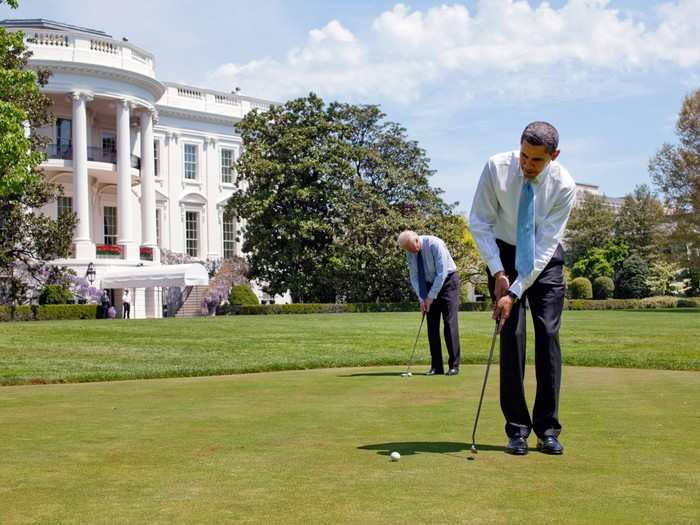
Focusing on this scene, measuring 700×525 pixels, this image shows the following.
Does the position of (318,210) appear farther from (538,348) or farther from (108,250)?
(538,348)

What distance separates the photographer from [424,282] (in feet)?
38.2

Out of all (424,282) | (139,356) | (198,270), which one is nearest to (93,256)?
(198,270)

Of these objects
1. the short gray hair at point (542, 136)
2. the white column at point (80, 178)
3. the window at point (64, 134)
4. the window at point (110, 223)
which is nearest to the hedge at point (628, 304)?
the window at point (110, 223)

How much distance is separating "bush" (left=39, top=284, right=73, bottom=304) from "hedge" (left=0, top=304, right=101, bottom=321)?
1556 millimetres

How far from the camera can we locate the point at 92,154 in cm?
5519

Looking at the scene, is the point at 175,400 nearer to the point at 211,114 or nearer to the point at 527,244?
the point at 527,244

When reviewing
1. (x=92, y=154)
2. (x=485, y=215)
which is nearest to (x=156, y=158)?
(x=92, y=154)

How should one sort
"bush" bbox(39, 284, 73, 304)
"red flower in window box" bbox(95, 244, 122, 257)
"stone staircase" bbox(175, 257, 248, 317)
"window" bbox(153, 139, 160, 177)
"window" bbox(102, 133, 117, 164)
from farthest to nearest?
"window" bbox(153, 139, 160, 177), "stone staircase" bbox(175, 257, 248, 317), "window" bbox(102, 133, 117, 164), "red flower in window box" bbox(95, 244, 122, 257), "bush" bbox(39, 284, 73, 304)

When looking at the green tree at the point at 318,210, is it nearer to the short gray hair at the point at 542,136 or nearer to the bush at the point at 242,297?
the bush at the point at 242,297

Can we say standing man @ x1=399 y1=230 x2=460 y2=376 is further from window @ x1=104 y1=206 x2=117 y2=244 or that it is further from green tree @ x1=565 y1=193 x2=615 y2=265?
green tree @ x1=565 y1=193 x2=615 y2=265

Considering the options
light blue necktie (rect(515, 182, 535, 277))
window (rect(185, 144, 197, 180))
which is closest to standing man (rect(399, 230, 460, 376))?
light blue necktie (rect(515, 182, 535, 277))

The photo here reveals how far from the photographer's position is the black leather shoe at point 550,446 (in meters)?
5.25

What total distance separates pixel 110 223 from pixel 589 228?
51499mm

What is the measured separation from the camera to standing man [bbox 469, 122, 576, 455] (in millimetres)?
5582
